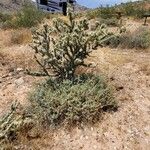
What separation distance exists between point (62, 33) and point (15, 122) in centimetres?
232

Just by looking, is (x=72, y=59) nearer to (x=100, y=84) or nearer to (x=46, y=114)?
(x=100, y=84)

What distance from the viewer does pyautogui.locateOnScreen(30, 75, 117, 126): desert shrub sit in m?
6.46

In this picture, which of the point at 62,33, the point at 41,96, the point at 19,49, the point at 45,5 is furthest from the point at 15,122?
the point at 45,5

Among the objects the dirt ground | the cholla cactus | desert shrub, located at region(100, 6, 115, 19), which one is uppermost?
the cholla cactus

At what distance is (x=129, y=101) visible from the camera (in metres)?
7.14

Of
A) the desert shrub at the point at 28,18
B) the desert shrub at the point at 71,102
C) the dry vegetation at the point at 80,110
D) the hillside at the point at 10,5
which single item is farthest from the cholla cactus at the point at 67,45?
the hillside at the point at 10,5

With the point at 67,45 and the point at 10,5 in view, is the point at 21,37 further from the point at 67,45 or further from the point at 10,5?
the point at 10,5

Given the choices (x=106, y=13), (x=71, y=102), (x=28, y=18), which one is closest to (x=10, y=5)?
(x=106, y=13)

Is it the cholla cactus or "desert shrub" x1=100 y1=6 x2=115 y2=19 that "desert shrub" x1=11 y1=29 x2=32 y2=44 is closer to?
the cholla cactus

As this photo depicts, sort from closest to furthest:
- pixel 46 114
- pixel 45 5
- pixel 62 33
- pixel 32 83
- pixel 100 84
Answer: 1. pixel 46 114
2. pixel 100 84
3. pixel 62 33
4. pixel 32 83
5. pixel 45 5

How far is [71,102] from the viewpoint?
6.54 meters

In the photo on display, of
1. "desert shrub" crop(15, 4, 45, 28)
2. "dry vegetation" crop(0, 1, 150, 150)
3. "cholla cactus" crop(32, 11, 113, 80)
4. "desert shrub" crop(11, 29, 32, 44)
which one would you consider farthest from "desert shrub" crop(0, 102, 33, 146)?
"desert shrub" crop(15, 4, 45, 28)

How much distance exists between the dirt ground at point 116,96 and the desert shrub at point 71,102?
0.63 feet

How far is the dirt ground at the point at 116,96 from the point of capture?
609cm
